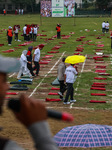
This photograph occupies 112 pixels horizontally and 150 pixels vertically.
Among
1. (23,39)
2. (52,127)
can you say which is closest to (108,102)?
(52,127)

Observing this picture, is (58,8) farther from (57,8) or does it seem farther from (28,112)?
(28,112)

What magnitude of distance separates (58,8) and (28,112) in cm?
7801

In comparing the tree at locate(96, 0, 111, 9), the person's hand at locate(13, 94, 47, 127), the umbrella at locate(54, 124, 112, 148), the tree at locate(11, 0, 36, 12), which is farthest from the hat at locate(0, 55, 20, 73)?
the tree at locate(11, 0, 36, 12)

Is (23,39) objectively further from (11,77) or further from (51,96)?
(51,96)

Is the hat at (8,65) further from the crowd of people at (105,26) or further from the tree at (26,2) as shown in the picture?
the tree at (26,2)

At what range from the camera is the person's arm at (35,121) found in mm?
2062

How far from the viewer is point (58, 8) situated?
259 ft

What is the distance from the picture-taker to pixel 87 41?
41.6m

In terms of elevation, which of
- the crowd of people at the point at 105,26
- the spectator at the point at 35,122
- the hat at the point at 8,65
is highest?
the hat at the point at 8,65

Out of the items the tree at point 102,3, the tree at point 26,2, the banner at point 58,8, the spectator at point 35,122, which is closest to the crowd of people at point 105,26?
the banner at point 58,8

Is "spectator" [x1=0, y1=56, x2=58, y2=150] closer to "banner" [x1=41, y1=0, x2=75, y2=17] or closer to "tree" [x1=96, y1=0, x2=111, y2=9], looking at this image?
"banner" [x1=41, y1=0, x2=75, y2=17]

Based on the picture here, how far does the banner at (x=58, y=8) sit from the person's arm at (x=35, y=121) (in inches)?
2941

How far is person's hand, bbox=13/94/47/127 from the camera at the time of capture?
80.8 inches

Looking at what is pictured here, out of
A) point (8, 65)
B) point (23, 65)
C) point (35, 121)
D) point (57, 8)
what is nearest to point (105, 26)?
point (23, 65)
